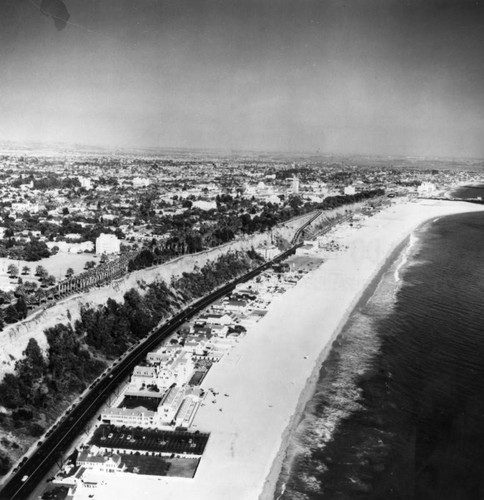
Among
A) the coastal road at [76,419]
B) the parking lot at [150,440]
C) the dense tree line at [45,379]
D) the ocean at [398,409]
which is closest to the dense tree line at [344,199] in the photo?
the ocean at [398,409]

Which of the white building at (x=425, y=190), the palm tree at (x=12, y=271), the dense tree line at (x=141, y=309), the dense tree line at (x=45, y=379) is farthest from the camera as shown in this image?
the white building at (x=425, y=190)

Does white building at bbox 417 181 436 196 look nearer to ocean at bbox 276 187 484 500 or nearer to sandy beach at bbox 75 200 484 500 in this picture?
sandy beach at bbox 75 200 484 500

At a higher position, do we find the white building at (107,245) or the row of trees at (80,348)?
the white building at (107,245)

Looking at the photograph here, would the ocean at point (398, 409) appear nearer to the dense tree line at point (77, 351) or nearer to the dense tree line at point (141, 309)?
the dense tree line at point (77, 351)

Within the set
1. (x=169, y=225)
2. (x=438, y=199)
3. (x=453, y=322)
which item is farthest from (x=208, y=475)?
(x=438, y=199)

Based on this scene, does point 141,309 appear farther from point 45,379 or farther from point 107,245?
point 107,245

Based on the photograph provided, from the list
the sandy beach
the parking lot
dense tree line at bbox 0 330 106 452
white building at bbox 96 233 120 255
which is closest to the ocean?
the sandy beach

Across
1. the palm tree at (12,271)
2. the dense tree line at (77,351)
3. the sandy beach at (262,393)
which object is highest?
the palm tree at (12,271)
